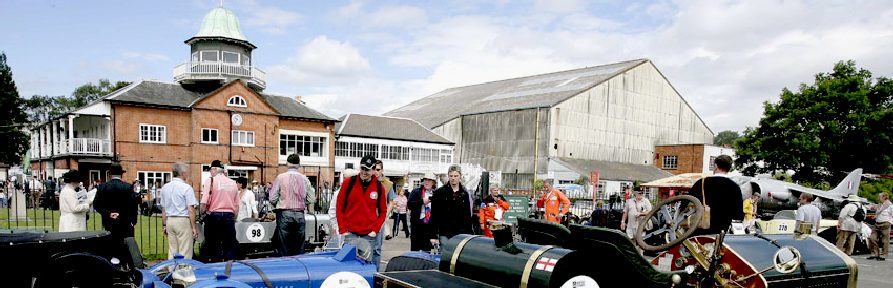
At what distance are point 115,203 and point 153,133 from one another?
85.7ft

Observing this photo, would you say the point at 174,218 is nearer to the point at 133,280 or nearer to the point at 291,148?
the point at 133,280

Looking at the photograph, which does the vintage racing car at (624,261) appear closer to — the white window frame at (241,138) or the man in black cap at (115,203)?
the man in black cap at (115,203)

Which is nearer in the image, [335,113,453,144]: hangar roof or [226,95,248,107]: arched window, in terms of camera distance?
[226,95,248,107]: arched window

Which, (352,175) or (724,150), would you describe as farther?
(724,150)

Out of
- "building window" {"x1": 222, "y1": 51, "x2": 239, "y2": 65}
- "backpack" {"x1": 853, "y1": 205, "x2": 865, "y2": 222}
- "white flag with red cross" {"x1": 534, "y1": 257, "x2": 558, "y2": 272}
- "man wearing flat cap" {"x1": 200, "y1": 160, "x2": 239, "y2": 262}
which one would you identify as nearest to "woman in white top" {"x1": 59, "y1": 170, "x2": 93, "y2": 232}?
"man wearing flat cap" {"x1": 200, "y1": 160, "x2": 239, "y2": 262}

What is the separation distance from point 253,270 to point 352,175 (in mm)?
2243

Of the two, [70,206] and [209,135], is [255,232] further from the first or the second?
[209,135]

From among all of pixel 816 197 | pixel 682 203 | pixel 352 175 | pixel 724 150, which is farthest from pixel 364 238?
pixel 724 150

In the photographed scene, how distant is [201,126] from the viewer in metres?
32.6

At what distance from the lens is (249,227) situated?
846cm

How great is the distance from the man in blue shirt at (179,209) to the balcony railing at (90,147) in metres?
27.2

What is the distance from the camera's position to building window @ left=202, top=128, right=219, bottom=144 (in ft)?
108

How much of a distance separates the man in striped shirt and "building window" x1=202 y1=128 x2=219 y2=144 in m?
27.3

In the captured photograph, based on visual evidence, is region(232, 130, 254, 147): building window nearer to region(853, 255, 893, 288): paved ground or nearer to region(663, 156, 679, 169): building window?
region(853, 255, 893, 288): paved ground
